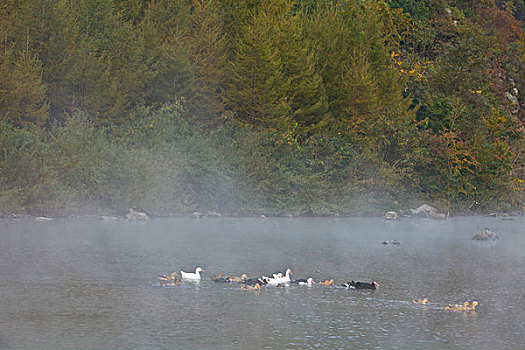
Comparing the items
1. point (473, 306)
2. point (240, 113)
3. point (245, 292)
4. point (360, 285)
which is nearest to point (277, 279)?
point (245, 292)

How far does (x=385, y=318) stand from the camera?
17594 millimetres

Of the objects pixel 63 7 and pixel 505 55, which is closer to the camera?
pixel 63 7

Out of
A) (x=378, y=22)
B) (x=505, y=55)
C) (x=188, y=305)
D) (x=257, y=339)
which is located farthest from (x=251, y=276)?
(x=505, y=55)

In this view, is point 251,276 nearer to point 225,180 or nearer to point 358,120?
point 225,180

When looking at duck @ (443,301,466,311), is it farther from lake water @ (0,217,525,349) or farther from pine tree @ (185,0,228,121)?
pine tree @ (185,0,228,121)

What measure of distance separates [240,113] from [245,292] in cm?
3131

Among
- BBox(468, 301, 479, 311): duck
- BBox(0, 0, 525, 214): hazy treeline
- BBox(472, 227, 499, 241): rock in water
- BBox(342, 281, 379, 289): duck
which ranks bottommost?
BBox(342, 281, 379, 289): duck

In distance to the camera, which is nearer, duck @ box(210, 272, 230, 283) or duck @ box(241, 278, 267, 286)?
duck @ box(241, 278, 267, 286)

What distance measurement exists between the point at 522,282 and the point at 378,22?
38.1 m

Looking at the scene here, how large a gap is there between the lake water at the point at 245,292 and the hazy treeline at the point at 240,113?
22.9 feet

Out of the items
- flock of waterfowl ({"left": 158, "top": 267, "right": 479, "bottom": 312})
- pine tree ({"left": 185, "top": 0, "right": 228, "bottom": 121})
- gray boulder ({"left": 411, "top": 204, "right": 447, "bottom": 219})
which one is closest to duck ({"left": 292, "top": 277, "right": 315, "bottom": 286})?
flock of waterfowl ({"left": 158, "top": 267, "right": 479, "bottom": 312})

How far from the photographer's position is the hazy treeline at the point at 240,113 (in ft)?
135

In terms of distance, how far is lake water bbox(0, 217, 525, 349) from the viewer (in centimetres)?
1541

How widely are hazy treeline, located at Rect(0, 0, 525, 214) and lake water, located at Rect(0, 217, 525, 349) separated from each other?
6.98 metres
